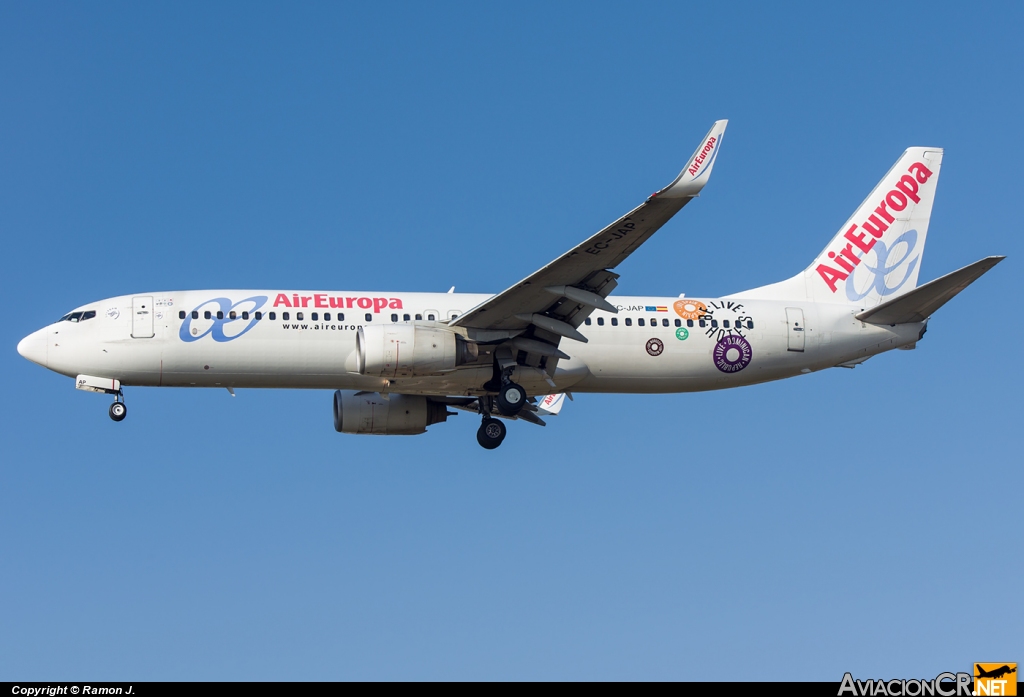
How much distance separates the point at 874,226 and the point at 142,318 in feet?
75.6

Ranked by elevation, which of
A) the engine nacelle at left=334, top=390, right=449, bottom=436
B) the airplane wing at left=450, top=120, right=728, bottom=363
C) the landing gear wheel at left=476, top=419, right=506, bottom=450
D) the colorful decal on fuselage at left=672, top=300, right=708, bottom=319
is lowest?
Result: the landing gear wheel at left=476, top=419, right=506, bottom=450

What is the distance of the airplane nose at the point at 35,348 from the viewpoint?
38.8 m

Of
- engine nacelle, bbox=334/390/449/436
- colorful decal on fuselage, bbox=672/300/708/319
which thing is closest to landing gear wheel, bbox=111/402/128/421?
engine nacelle, bbox=334/390/449/436

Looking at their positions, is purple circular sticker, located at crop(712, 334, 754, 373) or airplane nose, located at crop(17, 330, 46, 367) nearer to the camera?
airplane nose, located at crop(17, 330, 46, 367)

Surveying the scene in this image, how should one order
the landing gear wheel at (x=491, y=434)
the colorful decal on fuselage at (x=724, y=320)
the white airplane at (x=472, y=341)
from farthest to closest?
1. the landing gear wheel at (x=491, y=434)
2. the colorful decal on fuselage at (x=724, y=320)
3. the white airplane at (x=472, y=341)

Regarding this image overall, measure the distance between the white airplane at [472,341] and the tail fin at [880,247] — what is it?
855mm

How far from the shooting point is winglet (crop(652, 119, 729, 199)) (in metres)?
30.4

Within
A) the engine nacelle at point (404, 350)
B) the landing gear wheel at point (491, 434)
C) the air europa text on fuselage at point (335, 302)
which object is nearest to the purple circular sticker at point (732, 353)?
the landing gear wheel at point (491, 434)

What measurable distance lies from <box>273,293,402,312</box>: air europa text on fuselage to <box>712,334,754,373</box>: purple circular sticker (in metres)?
9.40

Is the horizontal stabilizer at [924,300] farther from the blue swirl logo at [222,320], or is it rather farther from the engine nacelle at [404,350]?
the blue swirl logo at [222,320]

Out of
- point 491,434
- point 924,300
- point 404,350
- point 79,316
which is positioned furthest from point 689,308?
point 79,316

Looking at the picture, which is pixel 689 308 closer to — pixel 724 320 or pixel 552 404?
pixel 724 320

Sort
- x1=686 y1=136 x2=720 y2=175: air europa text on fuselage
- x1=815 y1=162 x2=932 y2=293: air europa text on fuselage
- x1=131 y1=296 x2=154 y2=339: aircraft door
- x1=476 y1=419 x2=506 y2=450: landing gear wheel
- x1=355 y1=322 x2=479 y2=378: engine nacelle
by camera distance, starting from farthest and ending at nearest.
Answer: x1=815 y1=162 x2=932 y2=293: air europa text on fuselage < x1=476 y1=419 x2=506 y2=450: landing gear wheel < x1=131 y1=296 x2=154 y2=339: aircraft door < x1=355 y1=322 x2=479 y2=378: engine nacelle < x1=686 y1=136 x2=720 y2=175: air europa text on fuselage

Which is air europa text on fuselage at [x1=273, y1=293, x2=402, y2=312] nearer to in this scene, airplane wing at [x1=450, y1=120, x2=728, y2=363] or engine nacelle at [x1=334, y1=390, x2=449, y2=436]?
airplane wing at [x1=450, y1=120, x2=728, y2=363]
